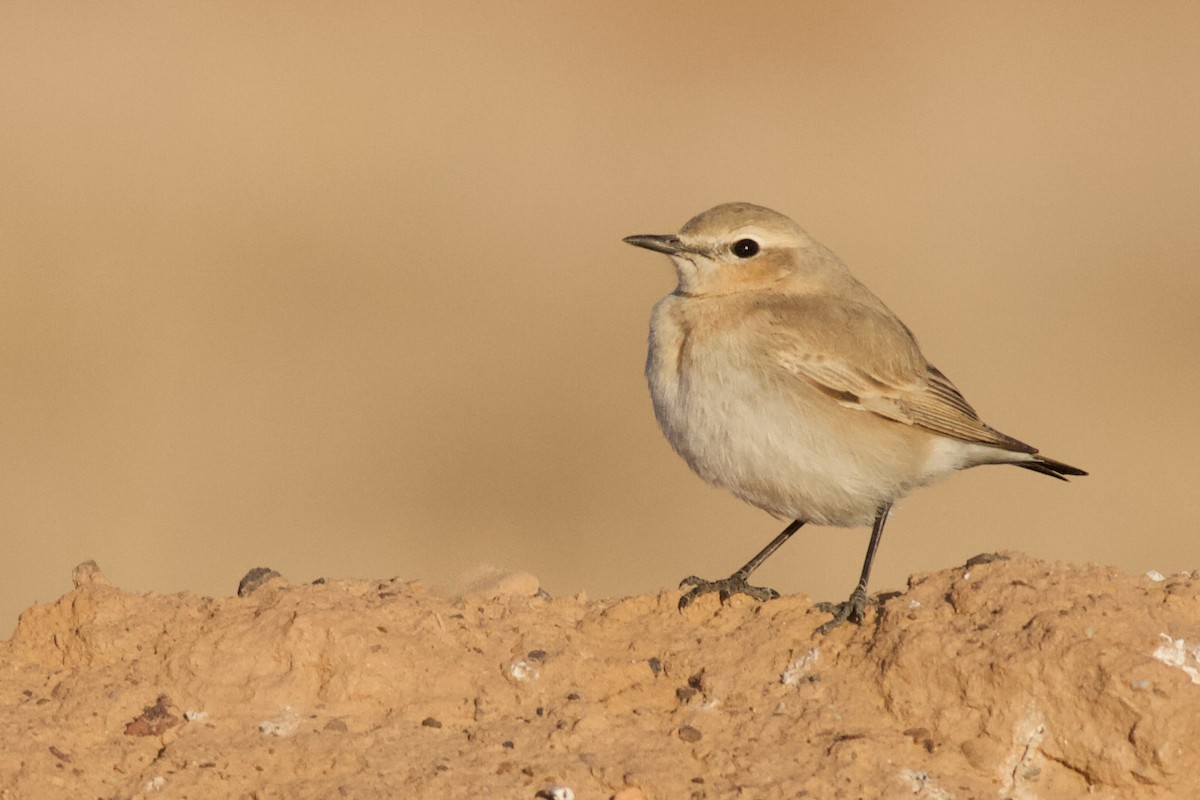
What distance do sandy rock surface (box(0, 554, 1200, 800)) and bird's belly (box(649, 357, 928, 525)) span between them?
1.06 metres

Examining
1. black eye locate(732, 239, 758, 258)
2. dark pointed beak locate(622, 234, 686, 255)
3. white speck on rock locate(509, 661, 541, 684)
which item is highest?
dark pointed beak locate(622, 234, 686, 255)

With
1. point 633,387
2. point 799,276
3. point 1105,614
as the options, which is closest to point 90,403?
point 633,387

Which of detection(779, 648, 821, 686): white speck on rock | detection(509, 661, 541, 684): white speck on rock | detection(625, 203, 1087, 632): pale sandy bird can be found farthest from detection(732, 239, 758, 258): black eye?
detection(509, 661, 541, 684): white speck on rock

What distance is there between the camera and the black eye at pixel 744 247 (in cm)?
882

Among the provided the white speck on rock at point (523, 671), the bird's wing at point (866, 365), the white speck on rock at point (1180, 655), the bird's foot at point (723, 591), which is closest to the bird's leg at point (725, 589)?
the bird's foot at point (723, 591)

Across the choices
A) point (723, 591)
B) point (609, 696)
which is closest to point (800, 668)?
point (609, 696)

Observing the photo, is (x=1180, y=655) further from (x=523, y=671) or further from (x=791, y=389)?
(x=791, y=389)

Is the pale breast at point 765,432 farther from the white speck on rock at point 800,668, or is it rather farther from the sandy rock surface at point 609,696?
the white speck on rock at point 800,668

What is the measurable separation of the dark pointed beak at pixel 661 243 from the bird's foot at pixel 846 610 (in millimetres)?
2289

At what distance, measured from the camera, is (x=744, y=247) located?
884cm

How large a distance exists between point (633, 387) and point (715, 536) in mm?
2568

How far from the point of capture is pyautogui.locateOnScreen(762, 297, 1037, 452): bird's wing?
827 cm

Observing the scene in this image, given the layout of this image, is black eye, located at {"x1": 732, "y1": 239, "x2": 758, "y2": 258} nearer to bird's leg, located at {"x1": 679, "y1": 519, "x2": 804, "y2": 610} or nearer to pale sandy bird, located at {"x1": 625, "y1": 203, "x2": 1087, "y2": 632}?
pale sandy bird, located at {"x1": 625, "y1": 203, "x2": 1087, "y2": 632}

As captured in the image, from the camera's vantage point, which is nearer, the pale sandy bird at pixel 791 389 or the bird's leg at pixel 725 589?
the bird's leg at pixel 725 589
